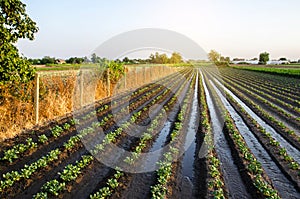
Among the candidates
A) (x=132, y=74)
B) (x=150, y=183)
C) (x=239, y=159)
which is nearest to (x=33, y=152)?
(x=150, y=183)

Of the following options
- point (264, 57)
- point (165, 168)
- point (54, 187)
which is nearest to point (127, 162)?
point (165, 168)

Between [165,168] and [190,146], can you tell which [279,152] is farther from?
[165,168]

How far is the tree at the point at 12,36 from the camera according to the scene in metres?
6.60

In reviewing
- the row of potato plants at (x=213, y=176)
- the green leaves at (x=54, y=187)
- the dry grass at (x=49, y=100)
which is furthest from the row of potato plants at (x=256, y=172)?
the dry grass at (x=49, y=100)

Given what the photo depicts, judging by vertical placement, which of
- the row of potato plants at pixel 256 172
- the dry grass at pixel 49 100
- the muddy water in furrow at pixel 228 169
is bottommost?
the muddy water in furrow at pixel 228 169

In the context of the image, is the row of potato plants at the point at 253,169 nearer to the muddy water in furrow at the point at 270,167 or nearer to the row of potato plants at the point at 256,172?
the row of potato plants at the point at 256,172

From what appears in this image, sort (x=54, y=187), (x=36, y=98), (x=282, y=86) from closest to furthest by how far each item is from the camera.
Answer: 1. (x=54, y=187)
2. (x=36, y=98)
3. (x=282, y=86)

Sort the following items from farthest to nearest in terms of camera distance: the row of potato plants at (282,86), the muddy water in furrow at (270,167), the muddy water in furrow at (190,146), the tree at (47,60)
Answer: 1. the tree at (47,60)
2. the row of potato plants at (282,86)
3. the muddy water in furrow at (190,146)
4. the muddy water in furrow at (270,167)

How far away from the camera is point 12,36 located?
6.92 meters

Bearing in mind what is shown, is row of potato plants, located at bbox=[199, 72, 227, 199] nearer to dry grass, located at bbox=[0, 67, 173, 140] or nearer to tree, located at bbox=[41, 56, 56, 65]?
dry grass, located at bbox=[0, 67, 173, 140]

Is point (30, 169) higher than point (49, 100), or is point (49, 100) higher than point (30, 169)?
point (49, 100)

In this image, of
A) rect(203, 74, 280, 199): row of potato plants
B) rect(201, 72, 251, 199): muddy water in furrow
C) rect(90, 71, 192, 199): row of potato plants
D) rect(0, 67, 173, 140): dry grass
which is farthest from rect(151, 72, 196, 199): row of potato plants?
rect(0, 67, 173, 140): dry grass

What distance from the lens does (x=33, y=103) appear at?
28.9 ft

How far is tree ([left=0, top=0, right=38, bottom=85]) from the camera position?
6.60m
